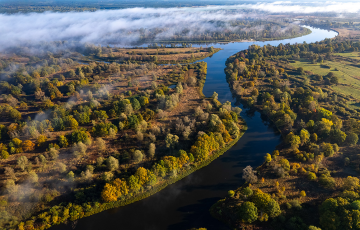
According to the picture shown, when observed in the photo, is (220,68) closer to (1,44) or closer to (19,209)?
(19,209)

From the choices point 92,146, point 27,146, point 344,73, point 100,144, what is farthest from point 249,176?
point 344,73

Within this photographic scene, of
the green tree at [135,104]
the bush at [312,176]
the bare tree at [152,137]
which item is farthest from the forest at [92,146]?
the bush at [312,176]

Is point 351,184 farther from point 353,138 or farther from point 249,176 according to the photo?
point 249,176

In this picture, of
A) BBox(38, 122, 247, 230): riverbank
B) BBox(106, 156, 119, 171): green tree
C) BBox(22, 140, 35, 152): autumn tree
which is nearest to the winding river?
BBox(38, 122, 247, 230): riverbank

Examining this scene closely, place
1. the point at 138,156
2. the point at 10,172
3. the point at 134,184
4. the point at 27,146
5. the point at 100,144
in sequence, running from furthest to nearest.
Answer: the point at 100,144
the point at 27,146
the point at 138,156
the point at 10,172
the point at 134,184

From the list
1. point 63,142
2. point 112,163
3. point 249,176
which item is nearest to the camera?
point 249,176

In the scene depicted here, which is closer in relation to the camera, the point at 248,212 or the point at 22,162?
the point at 248,212

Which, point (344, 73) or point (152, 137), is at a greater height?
point (344, 73)
